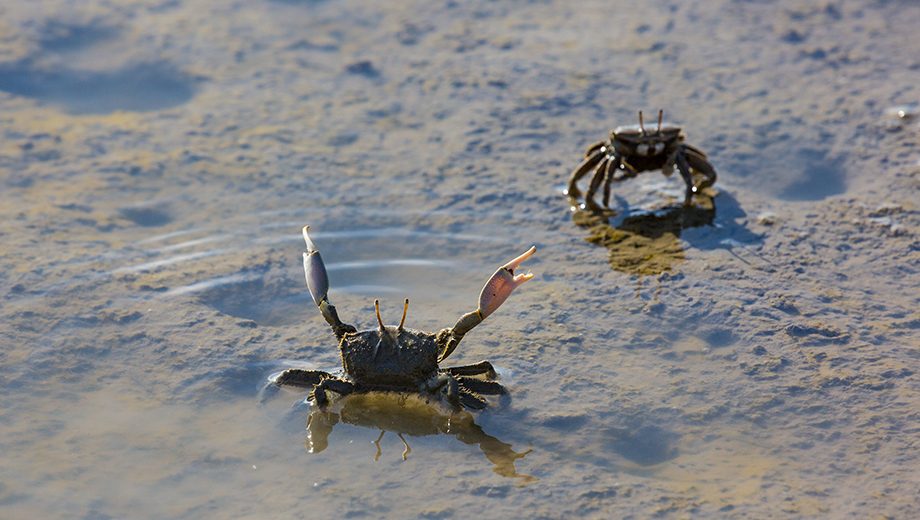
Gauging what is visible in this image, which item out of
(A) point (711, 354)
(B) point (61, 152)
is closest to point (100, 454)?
(A) point (711, 354)

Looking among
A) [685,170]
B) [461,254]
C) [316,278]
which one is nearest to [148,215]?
[461,254]

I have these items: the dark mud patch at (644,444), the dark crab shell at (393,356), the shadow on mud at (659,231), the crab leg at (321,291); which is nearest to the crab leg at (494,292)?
the dark crab shell at (393,356)

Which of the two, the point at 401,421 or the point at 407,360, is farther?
the point at 401,421

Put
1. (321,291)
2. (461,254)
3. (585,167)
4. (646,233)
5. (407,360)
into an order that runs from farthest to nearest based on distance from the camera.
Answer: (585,167)
(646,233)
(461,254)
(321,291)
(407,360)

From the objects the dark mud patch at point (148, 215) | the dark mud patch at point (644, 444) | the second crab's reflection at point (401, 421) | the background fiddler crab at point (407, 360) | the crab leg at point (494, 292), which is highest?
the dark mud patch at point (148, 215)

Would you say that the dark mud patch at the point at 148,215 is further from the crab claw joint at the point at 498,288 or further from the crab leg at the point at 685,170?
the crab leg at the point at 685,170

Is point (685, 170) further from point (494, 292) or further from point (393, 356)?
point (393, 356)

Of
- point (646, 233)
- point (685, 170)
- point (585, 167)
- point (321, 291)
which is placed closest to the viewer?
point (321, 291)

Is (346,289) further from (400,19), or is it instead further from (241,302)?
(400,19)
